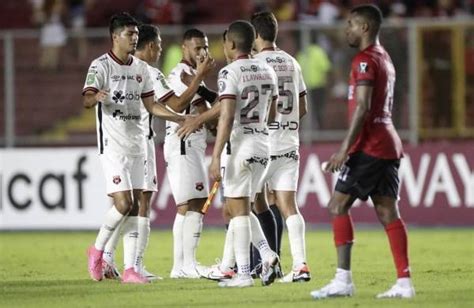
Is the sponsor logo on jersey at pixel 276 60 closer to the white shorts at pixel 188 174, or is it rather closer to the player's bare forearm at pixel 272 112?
the player's bare forearm at pixel 272 112

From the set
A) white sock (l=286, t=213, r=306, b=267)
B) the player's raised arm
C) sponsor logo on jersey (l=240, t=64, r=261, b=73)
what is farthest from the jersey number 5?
white sock (l=286, t=213, r=306, b=267)

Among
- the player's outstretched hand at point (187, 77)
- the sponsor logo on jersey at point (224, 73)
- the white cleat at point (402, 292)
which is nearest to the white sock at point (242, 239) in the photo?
the sponsor logo on jersey at point (224, 73)

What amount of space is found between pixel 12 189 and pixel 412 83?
6.68m

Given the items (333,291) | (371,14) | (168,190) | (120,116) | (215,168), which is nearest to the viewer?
(371,14)

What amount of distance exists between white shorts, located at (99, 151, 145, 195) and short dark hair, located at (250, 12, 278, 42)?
1.73 meters

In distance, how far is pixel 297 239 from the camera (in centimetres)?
1241

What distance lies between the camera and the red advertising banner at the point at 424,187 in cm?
2030

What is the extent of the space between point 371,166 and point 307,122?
35.4ft

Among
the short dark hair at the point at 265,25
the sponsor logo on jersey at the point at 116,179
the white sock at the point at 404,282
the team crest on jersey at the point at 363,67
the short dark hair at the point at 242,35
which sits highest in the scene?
the short dark hair at the point at 265,25

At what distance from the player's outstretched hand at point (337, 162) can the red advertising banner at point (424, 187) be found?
972 cm

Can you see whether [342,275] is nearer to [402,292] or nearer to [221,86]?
[402,292]

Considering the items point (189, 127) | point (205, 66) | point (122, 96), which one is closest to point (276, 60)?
point (205, 66)

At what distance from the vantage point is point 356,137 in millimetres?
10594

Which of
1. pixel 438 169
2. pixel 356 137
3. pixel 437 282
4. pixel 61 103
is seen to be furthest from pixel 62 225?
pixel 356 137
